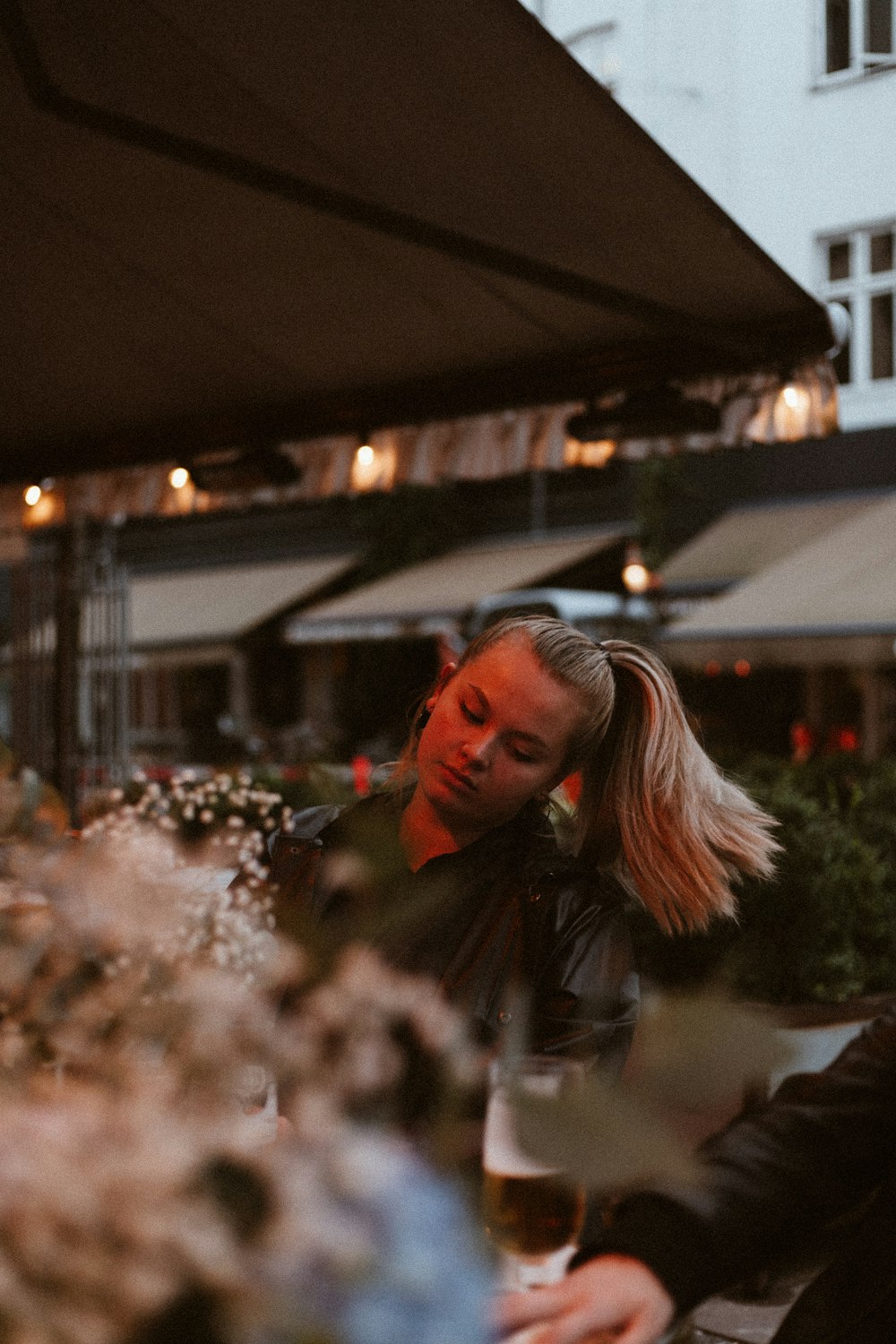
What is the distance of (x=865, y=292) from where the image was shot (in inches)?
600

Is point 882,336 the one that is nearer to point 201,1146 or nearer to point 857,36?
point 857,36

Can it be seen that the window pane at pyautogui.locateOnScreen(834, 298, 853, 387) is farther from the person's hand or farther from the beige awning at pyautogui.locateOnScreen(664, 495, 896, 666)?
the person's hand

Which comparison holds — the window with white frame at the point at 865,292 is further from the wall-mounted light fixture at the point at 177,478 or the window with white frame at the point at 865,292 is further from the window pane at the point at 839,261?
the wall-mounted light fixture at the point at 177,478

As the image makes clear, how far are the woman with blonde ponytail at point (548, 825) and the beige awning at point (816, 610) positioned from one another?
980 cm

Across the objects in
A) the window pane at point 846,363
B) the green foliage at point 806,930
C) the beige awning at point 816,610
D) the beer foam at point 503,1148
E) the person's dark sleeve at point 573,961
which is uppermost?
the window pane at point 846,363

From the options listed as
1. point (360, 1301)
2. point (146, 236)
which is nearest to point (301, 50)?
point (146, 236)

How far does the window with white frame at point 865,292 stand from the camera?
15148 millimetres

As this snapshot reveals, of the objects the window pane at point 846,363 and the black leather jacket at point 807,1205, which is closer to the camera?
the black leather jacket at point 807,1205

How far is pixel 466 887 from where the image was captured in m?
2.13

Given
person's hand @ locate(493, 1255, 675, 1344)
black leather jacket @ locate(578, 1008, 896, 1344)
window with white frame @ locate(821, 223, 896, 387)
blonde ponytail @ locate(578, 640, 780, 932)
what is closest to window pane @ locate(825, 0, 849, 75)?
window with white frame @ locate(821, 223, 896, 387)

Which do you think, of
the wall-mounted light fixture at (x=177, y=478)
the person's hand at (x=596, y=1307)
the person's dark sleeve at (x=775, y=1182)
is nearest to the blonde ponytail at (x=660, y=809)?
the person's dark sleeve at (x=775, y=1182)

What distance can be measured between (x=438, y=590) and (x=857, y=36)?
26.8 ft

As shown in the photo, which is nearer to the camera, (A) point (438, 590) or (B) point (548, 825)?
(B) point (548, 825)

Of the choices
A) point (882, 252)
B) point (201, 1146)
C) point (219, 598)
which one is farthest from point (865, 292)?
point (201, 1146)
